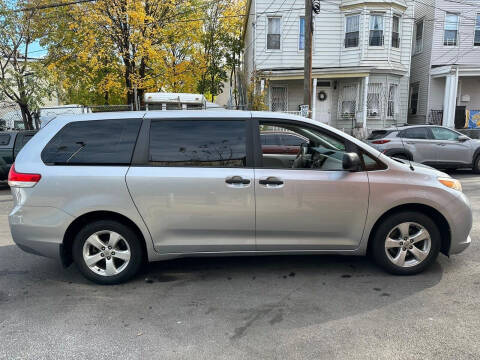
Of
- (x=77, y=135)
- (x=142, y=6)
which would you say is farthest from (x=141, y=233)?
(x=142, y=6)

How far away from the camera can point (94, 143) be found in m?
3.89

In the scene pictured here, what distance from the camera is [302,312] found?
3.33 m

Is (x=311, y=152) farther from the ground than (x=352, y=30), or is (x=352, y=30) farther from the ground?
(x=352, y=30)

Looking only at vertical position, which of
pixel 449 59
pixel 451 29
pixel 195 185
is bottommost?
pixel 195 185

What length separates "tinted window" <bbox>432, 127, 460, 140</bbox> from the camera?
10.8m

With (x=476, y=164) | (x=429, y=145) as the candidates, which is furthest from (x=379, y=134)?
(x=476, y=164)

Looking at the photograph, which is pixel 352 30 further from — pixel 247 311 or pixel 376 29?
pixel 247 311

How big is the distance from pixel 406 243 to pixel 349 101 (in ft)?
50.2

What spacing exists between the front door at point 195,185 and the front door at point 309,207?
6.3 inches

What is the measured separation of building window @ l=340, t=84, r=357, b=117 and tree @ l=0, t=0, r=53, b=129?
509 inches

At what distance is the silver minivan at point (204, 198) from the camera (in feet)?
12.3

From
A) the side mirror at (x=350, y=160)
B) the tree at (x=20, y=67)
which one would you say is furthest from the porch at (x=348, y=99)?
the side mirror at (x=350, y=160)

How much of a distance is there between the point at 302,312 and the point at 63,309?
2180 mm

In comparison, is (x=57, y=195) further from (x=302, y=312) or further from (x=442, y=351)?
(x=442, y=351)
